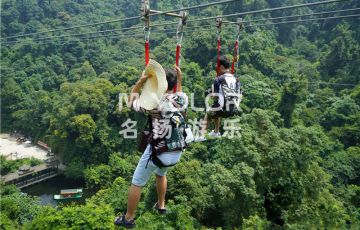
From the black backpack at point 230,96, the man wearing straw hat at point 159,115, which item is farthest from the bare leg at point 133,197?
the black backpack at point 230,96

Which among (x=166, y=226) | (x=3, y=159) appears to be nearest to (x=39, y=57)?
(x=3, y=159)

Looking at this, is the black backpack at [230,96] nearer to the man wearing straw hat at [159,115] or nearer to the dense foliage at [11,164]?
the man wearing straw hat at [159,115]

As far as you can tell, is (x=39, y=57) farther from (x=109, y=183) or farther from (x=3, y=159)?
(x=109, y=183)

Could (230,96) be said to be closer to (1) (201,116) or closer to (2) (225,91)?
(2) (225,91)

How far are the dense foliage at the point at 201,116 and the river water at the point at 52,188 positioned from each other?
85cm

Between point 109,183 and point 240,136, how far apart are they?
10215mm

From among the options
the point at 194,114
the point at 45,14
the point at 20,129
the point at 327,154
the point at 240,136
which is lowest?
the point at 20,129

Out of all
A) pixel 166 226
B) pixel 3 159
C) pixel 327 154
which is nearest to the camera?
pixel 166 226

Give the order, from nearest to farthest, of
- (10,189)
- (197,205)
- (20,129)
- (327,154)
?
(197,205) < (10,189) < (327,154) < (20,129)

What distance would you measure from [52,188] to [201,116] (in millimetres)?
10152

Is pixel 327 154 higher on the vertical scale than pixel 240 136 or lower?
lower

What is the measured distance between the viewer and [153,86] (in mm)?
3396

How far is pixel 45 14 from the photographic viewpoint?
47562 millimetres

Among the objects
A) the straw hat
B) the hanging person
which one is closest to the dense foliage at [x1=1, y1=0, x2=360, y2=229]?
the hanging person
